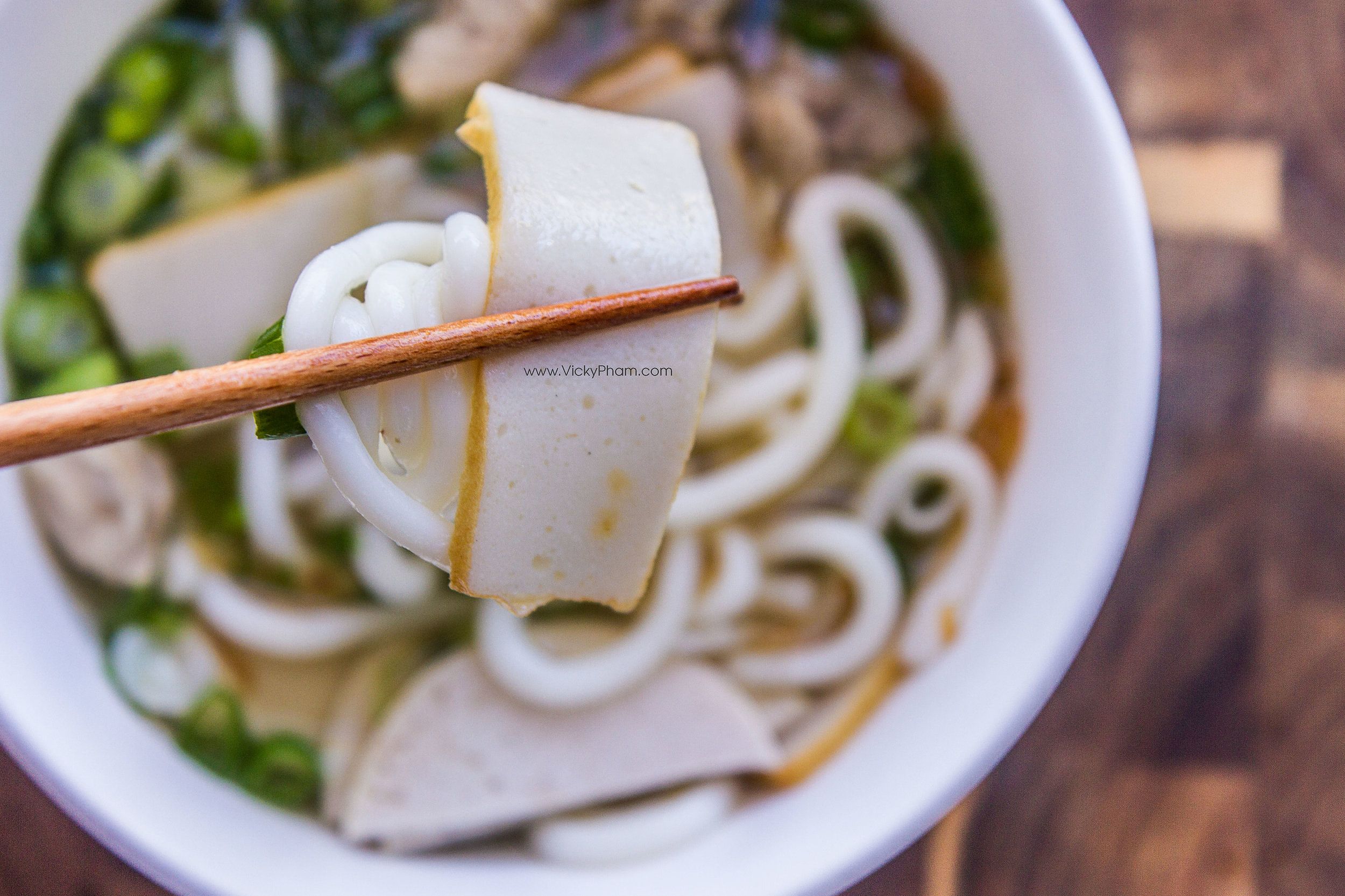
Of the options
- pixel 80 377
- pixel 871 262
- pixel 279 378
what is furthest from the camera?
pixel 871 262

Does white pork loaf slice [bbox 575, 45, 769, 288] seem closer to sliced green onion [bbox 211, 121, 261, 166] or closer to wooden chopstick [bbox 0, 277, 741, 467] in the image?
sliced green onion [bbox 211, 121, 261, 166]

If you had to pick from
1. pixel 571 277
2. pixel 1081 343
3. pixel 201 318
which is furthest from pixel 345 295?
pixel 1081 343

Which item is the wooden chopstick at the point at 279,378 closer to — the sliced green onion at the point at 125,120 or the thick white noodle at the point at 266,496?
the thick white noodle at the point at 266,496

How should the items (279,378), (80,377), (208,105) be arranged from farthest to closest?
(208,105) → (80,377) → (279,378)

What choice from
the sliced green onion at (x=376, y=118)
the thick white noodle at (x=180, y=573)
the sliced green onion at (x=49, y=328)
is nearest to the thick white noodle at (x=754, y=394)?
the sliced green onion at (x=376, y=118)

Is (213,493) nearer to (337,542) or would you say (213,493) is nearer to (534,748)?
(337,542)

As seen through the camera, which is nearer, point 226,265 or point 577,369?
point 577,369

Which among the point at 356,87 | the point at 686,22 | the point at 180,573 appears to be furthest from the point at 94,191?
the point at 686,22
